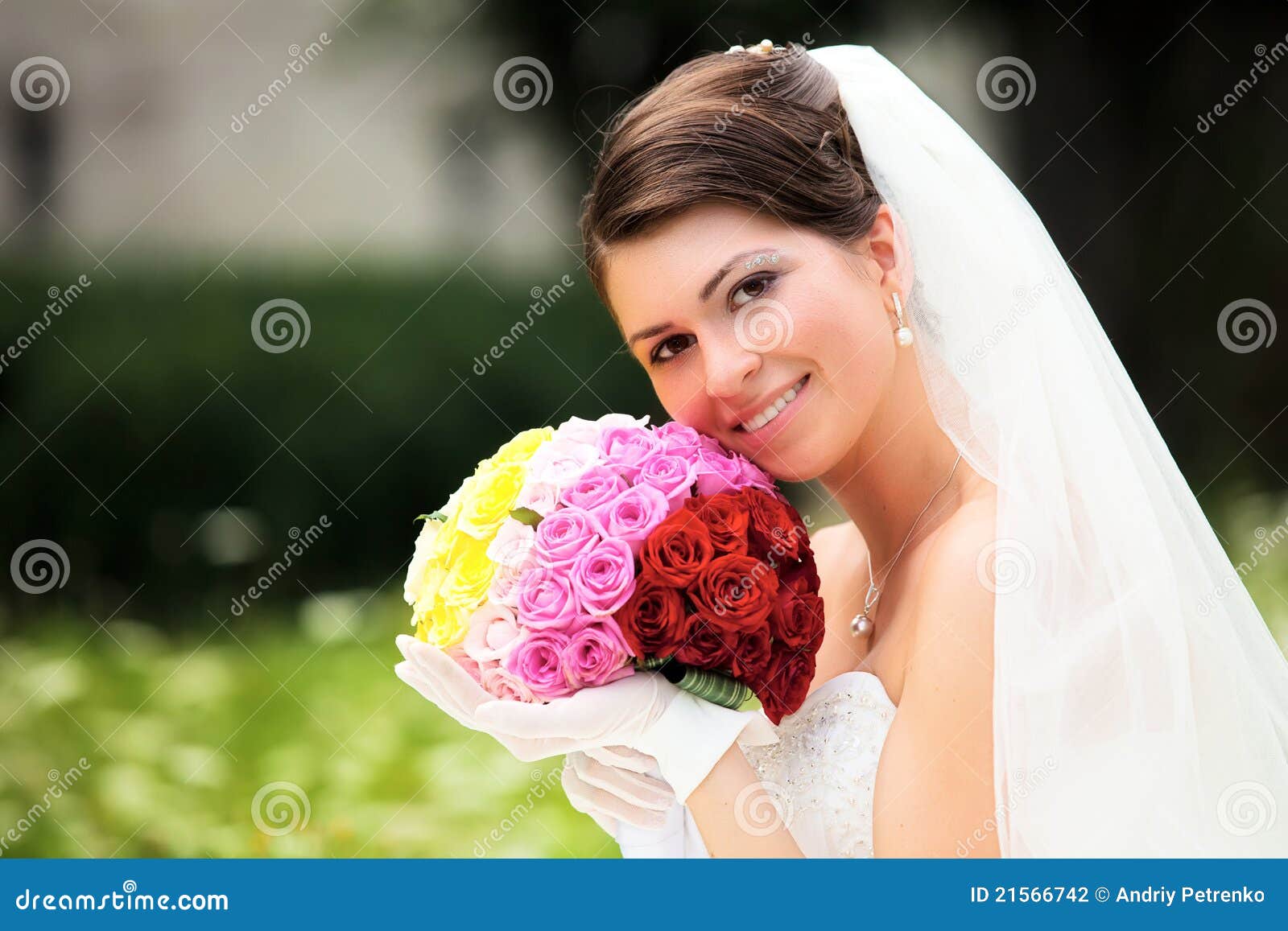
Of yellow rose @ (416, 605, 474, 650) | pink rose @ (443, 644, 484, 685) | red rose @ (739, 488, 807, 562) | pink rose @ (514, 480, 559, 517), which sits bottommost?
pink rose @ (443, 644, 484, 685)

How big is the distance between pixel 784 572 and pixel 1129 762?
753mm

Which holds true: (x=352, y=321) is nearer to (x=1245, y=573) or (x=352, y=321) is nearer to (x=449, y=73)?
(x=449, y=73)

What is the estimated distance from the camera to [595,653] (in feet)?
7.06

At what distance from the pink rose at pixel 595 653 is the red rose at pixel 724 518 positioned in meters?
0.25

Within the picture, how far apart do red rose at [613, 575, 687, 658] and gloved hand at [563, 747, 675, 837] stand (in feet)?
0.99

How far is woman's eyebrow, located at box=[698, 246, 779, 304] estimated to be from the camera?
2.43 m

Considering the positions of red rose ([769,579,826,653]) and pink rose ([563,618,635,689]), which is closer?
pink rose ([563,618,635,689])

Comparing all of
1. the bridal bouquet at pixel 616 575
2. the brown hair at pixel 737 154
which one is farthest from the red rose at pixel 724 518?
the brown hair at pixel 737 154

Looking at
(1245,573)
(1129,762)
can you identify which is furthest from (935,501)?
(1245,573)

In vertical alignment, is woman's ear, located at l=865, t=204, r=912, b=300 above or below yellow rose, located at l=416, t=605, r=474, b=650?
above

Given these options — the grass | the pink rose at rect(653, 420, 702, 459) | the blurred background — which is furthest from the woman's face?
the blurred background

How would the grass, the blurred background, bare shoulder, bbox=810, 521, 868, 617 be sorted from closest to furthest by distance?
bare shoulder, bbox=810, 521, 868, 617, the grass, the blurred background

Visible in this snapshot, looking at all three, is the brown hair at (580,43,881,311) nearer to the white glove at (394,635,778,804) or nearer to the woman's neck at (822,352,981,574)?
the woman's neck at (822,352,981,574)

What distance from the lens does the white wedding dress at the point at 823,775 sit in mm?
2445
